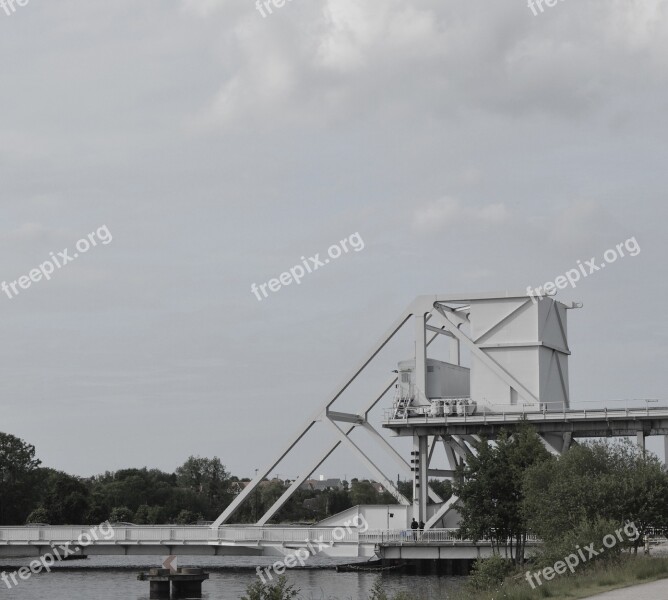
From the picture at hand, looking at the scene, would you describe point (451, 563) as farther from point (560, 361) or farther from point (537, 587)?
point (537, 587)

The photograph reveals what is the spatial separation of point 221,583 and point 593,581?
124 feet

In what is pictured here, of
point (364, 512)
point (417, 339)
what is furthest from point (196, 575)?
point (417, 339)

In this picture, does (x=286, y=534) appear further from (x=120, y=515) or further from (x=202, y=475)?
→ (x=202, y=475)

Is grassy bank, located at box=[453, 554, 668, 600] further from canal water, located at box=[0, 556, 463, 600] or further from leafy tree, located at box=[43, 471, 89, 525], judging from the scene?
leafy tree, located at box=[43, 471, 89, 525]

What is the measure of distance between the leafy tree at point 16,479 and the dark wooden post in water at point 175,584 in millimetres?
63279

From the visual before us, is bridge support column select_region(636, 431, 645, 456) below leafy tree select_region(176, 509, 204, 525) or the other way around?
the other way around

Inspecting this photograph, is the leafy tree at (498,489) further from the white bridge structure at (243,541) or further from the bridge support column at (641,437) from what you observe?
the bridge support column at (641,437)

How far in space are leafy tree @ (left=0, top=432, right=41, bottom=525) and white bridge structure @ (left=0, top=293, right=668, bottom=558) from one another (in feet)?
148

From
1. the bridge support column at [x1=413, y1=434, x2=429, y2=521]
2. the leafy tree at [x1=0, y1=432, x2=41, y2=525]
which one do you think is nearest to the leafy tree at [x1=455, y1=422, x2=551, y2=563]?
the bridge support column at [x1=413, y1=434, x2=429, y2=521]

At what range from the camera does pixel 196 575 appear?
181 ft

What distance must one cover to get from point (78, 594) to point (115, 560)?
37.6 meters

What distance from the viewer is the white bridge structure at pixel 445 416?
63812 millimetres

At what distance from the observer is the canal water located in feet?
173
